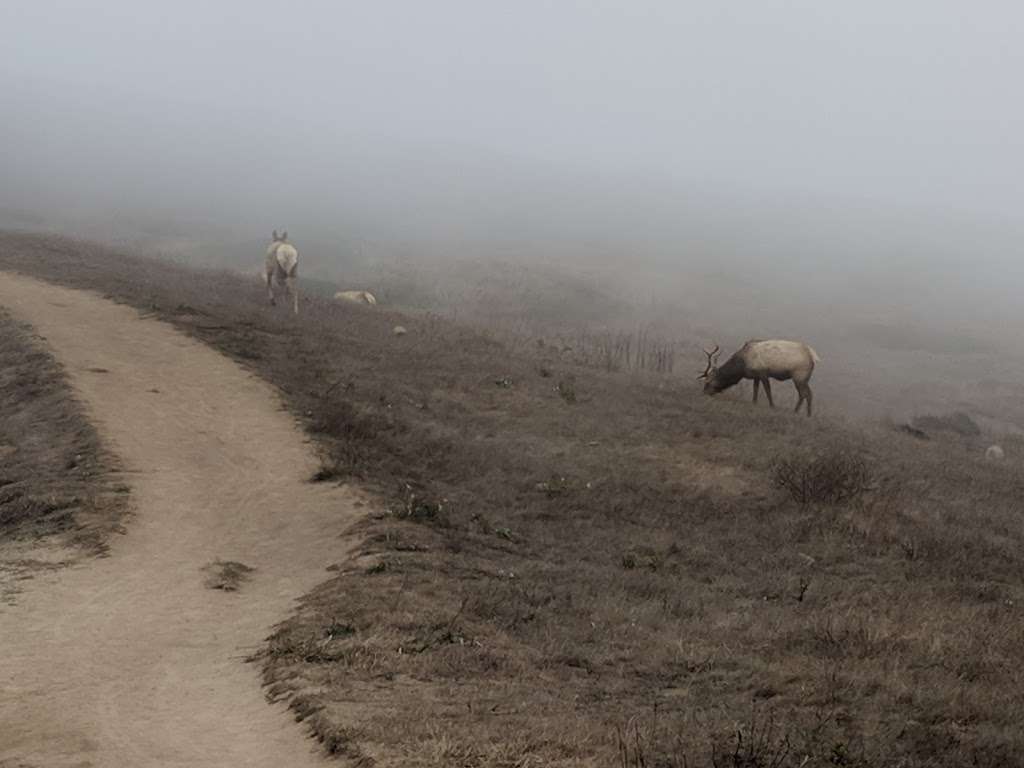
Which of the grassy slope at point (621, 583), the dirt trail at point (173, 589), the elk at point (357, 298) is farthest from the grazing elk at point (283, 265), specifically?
the dirt trail at point (173, 589)

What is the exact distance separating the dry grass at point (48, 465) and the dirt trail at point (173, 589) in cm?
32

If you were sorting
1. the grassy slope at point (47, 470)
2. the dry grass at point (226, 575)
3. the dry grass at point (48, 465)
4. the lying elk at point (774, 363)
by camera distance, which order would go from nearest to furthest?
1. the dry grass at point (226, 575)
2. the grassy slope at point (47, 470)
3. the dry grass at point (48, 465)
4. the lying elk at point (774, 363)

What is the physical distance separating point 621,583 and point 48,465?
801 centimetres

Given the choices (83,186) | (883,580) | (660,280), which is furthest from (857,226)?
(883,580)

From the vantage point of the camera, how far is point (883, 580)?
12.5 metres

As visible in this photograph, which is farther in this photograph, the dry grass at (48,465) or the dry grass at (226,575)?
the dry grass at (48,465)

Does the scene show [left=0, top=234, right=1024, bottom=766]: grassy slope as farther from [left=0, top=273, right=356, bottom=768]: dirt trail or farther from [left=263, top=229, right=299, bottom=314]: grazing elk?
[left=263, top=229, right=299, bottom=314]: grazing elk

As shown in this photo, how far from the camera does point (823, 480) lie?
15.6 meters

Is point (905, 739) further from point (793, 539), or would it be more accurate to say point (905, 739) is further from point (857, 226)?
point (857, 226)

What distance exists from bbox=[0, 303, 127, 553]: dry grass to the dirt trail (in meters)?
0.32

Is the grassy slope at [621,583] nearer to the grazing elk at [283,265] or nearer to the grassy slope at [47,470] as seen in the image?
the grassy slope at [47,470]

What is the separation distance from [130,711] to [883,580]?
9.05 meters

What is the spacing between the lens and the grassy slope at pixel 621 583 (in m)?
6.80

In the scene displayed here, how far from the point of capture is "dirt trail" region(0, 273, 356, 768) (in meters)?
6.71
